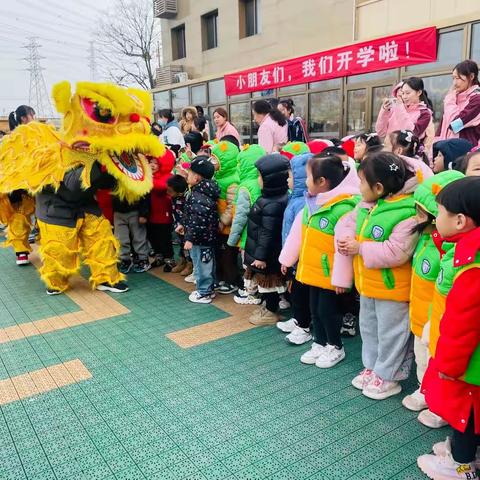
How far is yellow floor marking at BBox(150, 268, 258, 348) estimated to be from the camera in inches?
136

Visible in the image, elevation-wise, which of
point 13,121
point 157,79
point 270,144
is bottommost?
point 270,144

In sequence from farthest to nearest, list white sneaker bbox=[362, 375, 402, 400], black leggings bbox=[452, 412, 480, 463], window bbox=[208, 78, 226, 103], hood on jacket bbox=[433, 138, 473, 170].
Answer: window bbox=[208, 78, 226, 103]
hood on jacket bbox=[433, 138, 473, 170]
white sneaker bbox=[362, 375, 402, 400]
black leggings bbox=[452, 412, 480, 463]

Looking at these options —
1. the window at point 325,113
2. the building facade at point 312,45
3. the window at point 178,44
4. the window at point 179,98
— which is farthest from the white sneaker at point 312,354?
the window at point 178,44

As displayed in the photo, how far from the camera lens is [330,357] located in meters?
3.02

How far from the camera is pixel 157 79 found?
54.9ft

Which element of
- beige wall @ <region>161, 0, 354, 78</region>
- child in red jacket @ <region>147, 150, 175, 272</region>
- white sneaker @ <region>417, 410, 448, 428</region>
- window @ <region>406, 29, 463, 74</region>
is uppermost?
beige wall @ <region>161, 0, 354, 78</region>

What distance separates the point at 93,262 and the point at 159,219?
97 centimetres

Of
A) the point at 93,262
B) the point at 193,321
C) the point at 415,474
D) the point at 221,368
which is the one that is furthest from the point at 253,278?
the point at 415,474

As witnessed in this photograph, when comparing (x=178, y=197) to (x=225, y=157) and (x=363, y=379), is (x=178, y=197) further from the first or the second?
(x=363, y=379)

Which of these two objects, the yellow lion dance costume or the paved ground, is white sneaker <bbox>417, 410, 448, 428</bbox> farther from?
the yellow lion dance costume

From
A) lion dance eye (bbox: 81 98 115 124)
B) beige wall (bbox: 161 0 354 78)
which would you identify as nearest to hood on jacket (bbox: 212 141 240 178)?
lion dance eye (bbox: 81 98 115 124)

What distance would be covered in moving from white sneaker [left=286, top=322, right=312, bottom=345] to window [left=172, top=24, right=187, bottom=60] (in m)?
15.2

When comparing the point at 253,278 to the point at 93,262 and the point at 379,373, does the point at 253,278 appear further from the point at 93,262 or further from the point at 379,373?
the point at 93,262

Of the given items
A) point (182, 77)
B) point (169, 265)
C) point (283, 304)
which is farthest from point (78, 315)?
point (182, 77)
